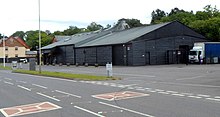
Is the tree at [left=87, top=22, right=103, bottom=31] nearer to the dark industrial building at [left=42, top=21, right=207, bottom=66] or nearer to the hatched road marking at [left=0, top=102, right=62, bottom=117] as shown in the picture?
the dark industrial building at [left=42, top=21, right=207, bottom=66]

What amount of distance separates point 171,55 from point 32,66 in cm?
2399

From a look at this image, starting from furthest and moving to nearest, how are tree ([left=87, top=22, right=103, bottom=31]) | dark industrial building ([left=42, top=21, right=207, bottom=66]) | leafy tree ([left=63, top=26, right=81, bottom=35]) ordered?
tree ([left=87, top=22, right=103, bottom=31]), leafy tree ([left=63, top=26, right=81, bottom=35]), dark industrial building ([left=42, top=21, right=207, bottom=66])

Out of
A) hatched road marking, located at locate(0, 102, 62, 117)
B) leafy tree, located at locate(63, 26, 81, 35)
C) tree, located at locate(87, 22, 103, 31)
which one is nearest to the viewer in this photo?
hatched road marking, located at locate(0, 102, 62, 117)

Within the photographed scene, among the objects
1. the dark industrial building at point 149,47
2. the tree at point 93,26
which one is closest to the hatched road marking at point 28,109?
→ the dark industrial building at point 149,47

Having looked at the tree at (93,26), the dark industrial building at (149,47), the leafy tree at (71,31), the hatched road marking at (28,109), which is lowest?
the hatched road marking at (28,109)

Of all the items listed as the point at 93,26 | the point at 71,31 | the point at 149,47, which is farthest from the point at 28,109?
the point at 93,26

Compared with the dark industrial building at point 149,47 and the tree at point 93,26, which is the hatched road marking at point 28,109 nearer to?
the dark industrial building at point 149,47

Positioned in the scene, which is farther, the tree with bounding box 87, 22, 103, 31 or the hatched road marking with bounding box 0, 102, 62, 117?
the tree with bounding box 87, 22, 103, 31

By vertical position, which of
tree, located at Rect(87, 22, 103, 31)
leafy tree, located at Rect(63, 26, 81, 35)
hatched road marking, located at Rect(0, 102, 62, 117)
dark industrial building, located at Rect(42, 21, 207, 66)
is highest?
tree, located at Rect(87, 22, 103, 31)

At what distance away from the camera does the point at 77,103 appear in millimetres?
13547

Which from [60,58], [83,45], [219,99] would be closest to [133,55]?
[83,45]

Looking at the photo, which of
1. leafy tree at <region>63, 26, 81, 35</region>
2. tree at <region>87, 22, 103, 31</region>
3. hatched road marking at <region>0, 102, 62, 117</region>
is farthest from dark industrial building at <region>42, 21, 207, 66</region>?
tree at <region>87, 22, 103, 31</region>

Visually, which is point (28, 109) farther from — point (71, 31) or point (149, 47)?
point (71, 31)

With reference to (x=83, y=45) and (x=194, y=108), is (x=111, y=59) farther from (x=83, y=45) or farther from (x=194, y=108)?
(x=194, y=108)
